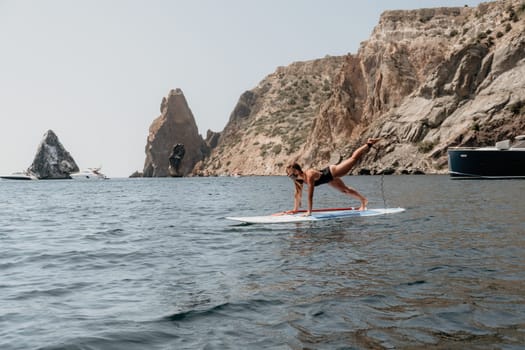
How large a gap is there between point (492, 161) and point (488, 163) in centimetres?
45

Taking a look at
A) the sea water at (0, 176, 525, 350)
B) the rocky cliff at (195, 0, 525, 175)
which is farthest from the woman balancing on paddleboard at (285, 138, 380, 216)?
the rocky cliff at (195, 0, 525, 175)

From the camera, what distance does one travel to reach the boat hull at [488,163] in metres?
52.5

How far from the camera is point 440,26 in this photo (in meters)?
113

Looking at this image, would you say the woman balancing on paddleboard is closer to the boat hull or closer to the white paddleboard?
the white paddleboard

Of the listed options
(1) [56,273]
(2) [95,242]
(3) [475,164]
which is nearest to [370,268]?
(1) [56,273]

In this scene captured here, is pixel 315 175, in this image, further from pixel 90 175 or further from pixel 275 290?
pixel 90 175

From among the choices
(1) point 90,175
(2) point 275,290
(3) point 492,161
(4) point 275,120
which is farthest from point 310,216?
(1) point 90,175

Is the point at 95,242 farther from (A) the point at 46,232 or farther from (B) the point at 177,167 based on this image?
(B) the point at 177,167

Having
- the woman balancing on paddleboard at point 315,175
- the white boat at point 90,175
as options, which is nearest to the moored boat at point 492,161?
the woman balancing on paddleboard at point 315,175

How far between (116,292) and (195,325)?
8.49 feet

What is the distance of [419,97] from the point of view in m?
85.8

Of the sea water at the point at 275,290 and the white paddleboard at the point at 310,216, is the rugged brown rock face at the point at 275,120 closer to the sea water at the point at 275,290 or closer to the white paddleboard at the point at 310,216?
the white paddleboard at the point at 310,216

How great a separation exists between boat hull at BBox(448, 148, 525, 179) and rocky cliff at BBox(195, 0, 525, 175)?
16.3 metres

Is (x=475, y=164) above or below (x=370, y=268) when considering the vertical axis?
above
